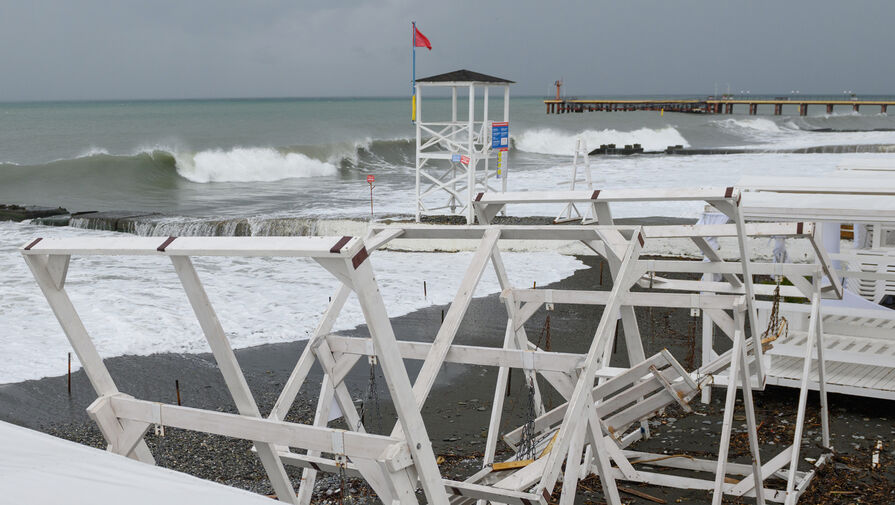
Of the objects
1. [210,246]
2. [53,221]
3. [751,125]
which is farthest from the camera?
[751,125]

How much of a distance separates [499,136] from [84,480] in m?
19.0

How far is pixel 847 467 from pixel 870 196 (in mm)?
2774

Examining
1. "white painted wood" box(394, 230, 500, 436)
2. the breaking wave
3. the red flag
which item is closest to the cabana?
"white painted wood" box(394, 230, 500, 436)

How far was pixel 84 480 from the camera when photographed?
280 centimetres

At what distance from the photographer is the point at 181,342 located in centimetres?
1272

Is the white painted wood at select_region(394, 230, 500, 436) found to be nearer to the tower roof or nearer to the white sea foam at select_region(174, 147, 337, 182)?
the tower roof

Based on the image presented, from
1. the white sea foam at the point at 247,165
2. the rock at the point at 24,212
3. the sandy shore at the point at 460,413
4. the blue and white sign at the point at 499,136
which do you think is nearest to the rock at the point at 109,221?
the rock at the point at 24,212

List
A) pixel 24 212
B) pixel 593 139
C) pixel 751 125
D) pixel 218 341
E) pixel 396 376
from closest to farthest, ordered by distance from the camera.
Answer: pixel 396 376, pixel 218 341, pixel 24 212, pixel 593 139, pixel 751 125

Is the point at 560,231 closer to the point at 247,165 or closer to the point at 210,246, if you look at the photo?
the point at 210,246

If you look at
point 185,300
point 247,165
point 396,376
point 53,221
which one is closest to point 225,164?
point 247,165

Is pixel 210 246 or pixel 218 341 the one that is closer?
pixel 210 246

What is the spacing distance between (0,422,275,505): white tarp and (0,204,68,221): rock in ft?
84.2

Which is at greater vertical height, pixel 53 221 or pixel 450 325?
pixel 450 325

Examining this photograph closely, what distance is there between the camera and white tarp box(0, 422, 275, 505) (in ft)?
8.54
